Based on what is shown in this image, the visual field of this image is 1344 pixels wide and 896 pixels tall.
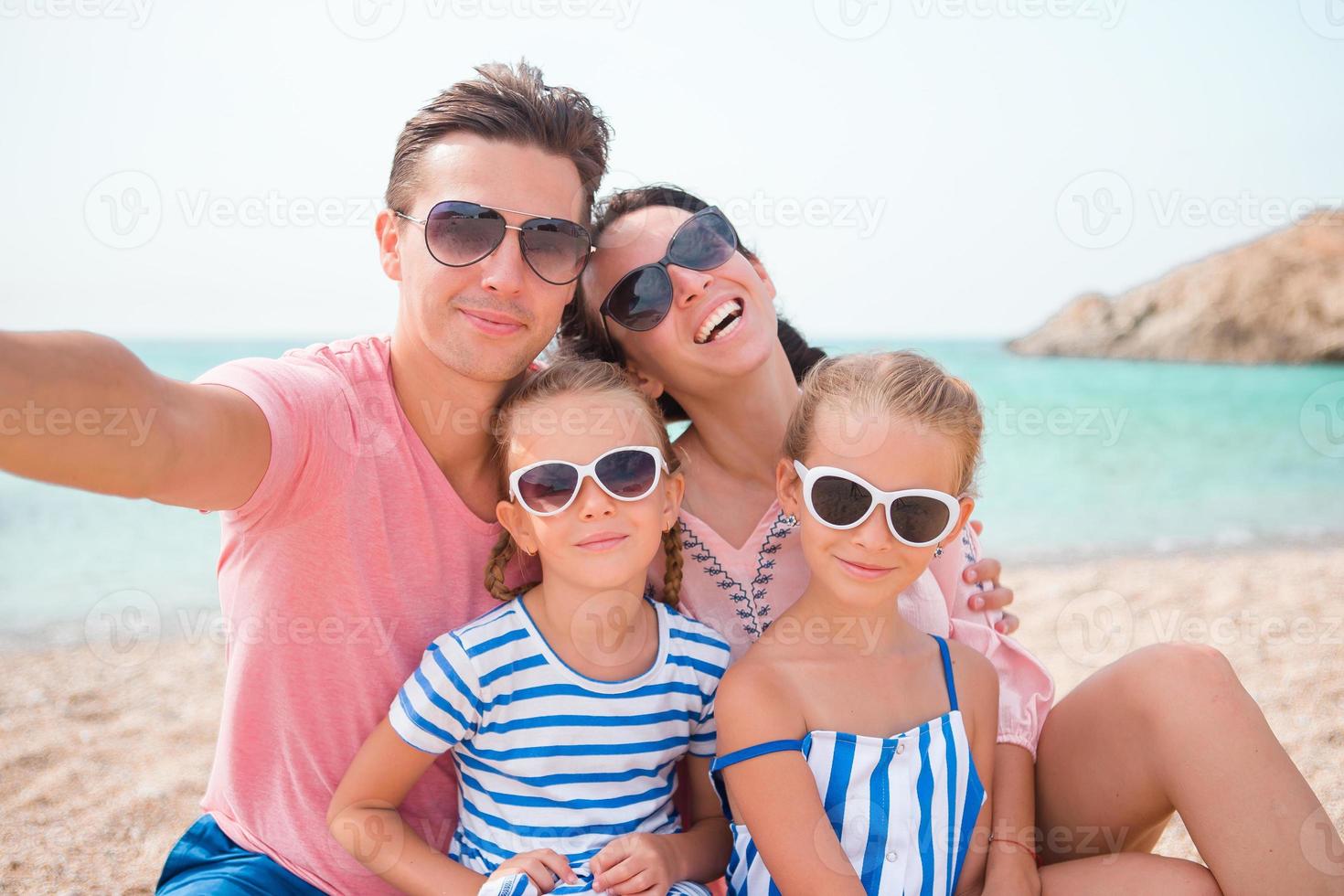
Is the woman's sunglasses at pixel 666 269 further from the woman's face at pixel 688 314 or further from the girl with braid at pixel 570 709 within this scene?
the girl with braid at pixel 570 709

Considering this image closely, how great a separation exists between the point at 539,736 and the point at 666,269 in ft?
4.87

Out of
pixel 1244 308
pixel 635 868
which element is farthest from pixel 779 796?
pixel 1244 308

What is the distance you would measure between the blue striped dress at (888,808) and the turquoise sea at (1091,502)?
3527 mm

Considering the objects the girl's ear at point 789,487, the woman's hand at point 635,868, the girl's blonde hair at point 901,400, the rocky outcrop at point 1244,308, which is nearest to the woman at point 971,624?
the girl's blonde hair at point 901,400

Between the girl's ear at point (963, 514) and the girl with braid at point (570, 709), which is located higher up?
the girl's ear at point (963, 514)

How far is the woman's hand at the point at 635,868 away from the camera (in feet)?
7.42

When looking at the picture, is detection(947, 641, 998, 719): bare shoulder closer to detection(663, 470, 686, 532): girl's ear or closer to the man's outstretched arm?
detection(663, 470, 686, 532): girl's ear

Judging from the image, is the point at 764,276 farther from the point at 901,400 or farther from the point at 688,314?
the point at 901,400

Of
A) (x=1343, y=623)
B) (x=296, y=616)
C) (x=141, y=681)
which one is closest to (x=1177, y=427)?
(x=1343, y=623)

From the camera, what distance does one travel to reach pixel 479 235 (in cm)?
275

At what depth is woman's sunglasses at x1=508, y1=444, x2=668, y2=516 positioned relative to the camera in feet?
8.16

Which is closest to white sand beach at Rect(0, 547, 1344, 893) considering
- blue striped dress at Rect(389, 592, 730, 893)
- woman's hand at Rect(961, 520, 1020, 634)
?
woman's hand at Rect(961, 520, 1020, 634)

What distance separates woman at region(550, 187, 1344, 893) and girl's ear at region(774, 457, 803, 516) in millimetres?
242

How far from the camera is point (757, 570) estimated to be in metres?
2.99
